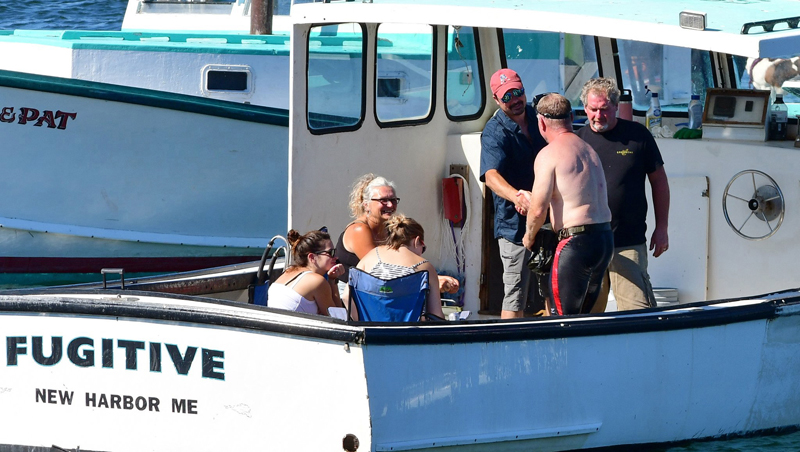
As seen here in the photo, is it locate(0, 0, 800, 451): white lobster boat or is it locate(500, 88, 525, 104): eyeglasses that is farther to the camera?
locate(500, 88, 525, 104): eyeglasses

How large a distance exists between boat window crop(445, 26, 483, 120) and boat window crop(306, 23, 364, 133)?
2.26ft

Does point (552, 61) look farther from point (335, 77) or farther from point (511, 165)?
point (335, 77)

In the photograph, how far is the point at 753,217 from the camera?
6.46 meters

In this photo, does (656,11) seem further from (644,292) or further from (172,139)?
(172,139)

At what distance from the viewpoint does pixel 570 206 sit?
215 inches

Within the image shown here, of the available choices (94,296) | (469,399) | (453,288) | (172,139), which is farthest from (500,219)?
(172,139)

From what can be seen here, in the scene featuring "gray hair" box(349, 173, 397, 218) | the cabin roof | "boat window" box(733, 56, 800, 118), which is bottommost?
"gray hair" box(349, 173, 397, 218)

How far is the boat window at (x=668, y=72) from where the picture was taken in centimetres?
754

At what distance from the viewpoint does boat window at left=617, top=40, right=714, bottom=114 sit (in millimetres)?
7539

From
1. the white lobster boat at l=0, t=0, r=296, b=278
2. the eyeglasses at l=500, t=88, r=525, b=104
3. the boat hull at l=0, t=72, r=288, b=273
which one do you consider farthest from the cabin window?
the eyeglasses at l=500, t=88, r=525, b=104

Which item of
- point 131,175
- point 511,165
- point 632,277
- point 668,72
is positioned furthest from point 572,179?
point 131,175

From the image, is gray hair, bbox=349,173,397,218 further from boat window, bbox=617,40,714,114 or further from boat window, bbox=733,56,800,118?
boat window, bbox=733,56,800,118

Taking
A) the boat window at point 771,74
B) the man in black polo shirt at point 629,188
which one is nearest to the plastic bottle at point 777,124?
the boat window at point 771,74

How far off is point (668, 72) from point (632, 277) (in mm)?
2093
